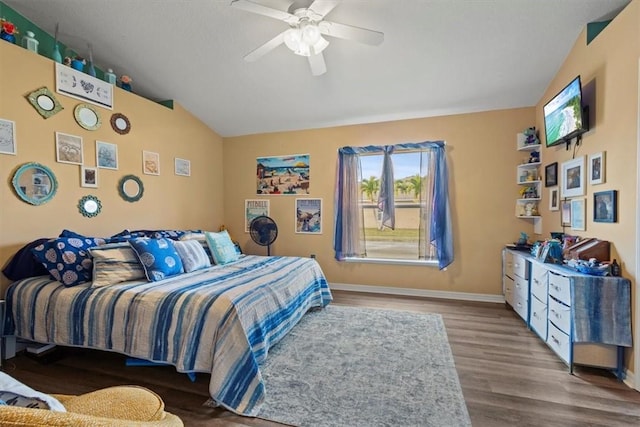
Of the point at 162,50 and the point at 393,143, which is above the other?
the point at 162,50

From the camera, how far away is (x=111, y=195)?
10.1 ft

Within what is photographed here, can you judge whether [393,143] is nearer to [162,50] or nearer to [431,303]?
[431,303]

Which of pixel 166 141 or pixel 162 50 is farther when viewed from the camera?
pixel 166 141

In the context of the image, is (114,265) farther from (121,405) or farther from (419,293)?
(419,293)

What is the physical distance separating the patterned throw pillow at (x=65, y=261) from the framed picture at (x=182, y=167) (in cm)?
182

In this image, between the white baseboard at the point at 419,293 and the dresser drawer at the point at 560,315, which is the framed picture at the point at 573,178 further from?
the white baseboard at the point at 419,293

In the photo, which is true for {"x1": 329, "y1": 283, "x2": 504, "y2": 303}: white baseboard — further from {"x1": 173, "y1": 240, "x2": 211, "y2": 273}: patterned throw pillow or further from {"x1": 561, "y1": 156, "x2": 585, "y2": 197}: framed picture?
{"x1": 173, "y1": 240, "x2": 211, "y2": 273}: patterned throw pillow

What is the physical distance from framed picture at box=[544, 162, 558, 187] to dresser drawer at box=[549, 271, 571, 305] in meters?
1.21

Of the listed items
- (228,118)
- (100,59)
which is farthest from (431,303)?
(100,59)

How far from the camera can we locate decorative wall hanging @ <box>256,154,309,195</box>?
4.41 metres

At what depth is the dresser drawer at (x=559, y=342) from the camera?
209 cm

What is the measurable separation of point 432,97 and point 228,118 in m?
2.81

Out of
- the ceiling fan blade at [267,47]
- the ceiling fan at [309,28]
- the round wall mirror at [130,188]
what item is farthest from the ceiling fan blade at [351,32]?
the round wall mirror at [130,188]

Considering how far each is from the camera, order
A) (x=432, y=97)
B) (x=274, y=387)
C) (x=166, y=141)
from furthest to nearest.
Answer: (x=166, y=141) < (x=432, y=97) < (x=274, y=387)
